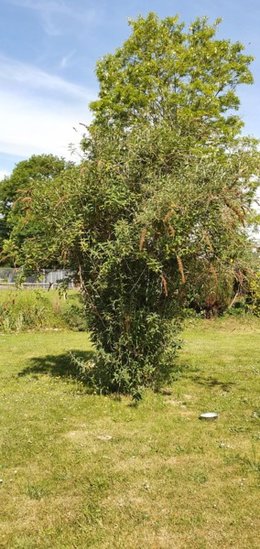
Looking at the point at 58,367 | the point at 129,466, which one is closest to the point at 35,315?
the point at 58,367

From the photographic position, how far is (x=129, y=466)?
5984mm

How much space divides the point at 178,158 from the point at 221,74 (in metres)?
17.5

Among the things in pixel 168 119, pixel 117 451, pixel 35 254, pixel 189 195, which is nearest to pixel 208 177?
pixel 189 195

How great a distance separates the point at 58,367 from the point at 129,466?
6.67 meters

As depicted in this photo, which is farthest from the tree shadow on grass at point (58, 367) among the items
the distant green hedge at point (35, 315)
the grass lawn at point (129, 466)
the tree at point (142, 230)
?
the distant green hedge at point (35, 315)

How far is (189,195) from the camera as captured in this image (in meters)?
8.09

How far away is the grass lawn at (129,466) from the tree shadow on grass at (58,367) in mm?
348

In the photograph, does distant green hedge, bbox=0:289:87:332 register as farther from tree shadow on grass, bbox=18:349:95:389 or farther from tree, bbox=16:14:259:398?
tree, bbox=16:14:259:398

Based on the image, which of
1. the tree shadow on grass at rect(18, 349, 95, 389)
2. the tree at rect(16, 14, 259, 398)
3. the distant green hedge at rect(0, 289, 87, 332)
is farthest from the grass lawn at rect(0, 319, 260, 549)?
the distant green hedge at rect(0, 289, 87, 332)

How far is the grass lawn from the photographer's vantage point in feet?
14.8

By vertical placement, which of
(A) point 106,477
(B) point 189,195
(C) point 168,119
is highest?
(C) point 168,119

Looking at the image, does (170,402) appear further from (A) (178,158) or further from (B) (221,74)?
(B) (221,74)

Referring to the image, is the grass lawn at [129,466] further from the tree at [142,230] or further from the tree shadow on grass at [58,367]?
the tree at [142,230]

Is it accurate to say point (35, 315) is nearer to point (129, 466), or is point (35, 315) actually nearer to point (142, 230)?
point (142, 230)
